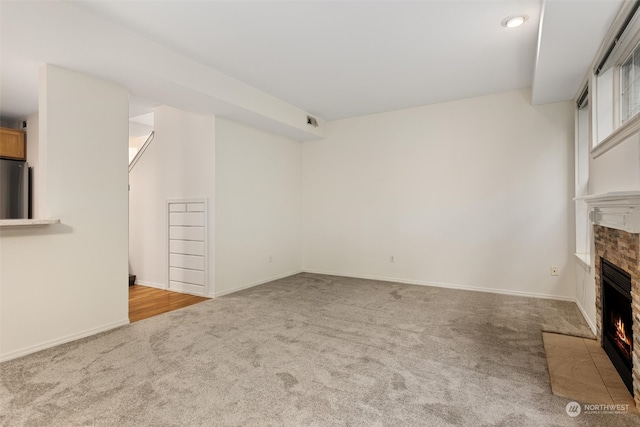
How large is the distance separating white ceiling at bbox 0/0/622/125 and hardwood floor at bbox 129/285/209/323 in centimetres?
255

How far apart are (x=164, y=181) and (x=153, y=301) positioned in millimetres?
1823

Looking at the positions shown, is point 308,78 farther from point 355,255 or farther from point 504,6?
point 355,255

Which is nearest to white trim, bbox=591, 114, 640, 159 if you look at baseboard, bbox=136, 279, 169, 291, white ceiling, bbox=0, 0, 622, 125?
white ceiling, bbox=0, 0, 622, 125

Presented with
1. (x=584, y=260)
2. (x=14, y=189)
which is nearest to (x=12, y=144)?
(x=14, y=189)

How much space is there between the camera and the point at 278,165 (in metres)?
5.81

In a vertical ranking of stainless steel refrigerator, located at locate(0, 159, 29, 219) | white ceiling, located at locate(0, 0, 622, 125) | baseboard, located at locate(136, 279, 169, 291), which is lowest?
baseboard, located at locate(136, 279, 169, 291)

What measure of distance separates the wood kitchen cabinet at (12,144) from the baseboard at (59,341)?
3262 millimetres

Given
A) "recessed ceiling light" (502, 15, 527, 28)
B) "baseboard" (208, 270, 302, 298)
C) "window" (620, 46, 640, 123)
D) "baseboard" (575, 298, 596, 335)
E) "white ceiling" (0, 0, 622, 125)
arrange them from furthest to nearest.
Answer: "baseboard" (208, 270, 302, 298), "baseboard" (575, 298, 596, 335), "recessed ceiling light" (502, 15, 527, 28), "white ceiling" (0, 0, 622, 125), "window" (620, 46, 640, 123)

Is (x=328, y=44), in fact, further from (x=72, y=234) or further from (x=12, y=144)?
(x=12, y=144)

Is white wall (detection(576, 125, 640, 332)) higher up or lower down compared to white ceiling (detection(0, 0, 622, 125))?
lower down

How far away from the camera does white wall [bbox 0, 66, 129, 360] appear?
2.68 m

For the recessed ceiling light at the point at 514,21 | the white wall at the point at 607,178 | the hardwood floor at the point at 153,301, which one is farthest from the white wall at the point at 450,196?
the hardwood floor at the point at 153,301

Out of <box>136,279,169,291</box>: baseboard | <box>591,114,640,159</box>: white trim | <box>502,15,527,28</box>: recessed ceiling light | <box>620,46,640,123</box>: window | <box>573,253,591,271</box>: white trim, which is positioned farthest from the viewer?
<box>136,279,169,291</box>: baseboard

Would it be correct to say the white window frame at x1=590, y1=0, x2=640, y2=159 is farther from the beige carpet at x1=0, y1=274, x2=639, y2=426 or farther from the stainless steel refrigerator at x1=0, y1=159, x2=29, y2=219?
the stainless steel refrigerator at x1=0, y1=159, x2=29, y2=219
